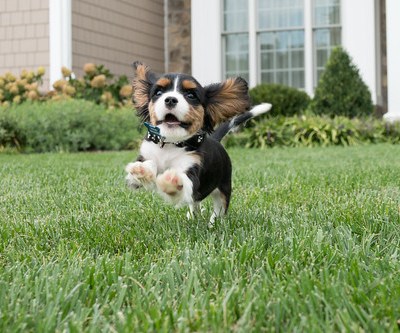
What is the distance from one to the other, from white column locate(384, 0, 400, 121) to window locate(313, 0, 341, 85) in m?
1.48

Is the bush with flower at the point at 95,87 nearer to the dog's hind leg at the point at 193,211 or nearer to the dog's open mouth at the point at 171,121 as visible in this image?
the dog's hind leg at the point at 193,211

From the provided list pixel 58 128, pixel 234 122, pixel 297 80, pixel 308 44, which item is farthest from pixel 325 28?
pixel 234 122

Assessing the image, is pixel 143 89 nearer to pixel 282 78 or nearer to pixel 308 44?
pixel 308 44

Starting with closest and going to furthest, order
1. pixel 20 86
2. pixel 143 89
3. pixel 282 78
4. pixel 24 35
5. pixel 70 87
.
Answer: pixel 143 89 → pixel 70 87 → pixel 20 86 → pixel 24 35 → pixel 282 78

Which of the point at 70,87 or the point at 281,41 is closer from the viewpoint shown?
the point at 70,87

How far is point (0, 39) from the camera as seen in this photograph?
1355 centimetres

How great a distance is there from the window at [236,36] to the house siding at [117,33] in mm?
1765

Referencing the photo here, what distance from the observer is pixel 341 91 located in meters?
13.5

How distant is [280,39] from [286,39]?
14cm

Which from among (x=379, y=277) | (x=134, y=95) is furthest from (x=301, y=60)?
(x=379, y=277)

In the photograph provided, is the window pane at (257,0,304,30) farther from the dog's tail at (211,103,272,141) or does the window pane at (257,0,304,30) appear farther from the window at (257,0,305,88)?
the dog's tail at (211,103,272,141)

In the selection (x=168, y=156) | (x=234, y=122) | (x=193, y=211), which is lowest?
(x=193, y=211)

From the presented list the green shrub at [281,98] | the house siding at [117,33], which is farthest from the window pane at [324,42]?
the house siding at [117,33]

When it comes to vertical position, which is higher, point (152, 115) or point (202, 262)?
point (152, 115)
